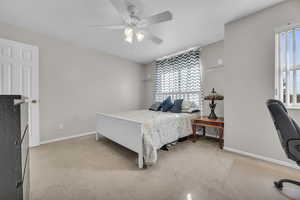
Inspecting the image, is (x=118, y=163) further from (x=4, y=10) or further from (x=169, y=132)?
(x=4, y=10)

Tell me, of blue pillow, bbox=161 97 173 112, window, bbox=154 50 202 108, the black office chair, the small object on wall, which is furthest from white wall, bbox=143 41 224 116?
the black office chair

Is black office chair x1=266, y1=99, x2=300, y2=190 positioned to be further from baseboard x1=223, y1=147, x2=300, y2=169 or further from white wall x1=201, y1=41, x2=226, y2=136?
white wall x1=201, y1=41, x2=226, y2=136

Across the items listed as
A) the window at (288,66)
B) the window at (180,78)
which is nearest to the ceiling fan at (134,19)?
the window at (288,66)

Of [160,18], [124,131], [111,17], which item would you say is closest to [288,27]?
[160,18]

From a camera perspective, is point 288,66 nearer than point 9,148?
No

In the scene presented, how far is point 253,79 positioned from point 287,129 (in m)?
1.29

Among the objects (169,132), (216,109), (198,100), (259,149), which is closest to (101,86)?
(169,132)

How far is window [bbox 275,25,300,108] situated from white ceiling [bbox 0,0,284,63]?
0.56 metres

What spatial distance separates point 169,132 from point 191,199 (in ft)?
4.51

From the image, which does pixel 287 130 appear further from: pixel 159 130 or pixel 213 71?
pixel 213 71

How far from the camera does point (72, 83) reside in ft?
11.7

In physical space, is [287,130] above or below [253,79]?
below

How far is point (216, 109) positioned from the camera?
136 inches

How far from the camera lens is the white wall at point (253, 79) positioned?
212 centimetres
